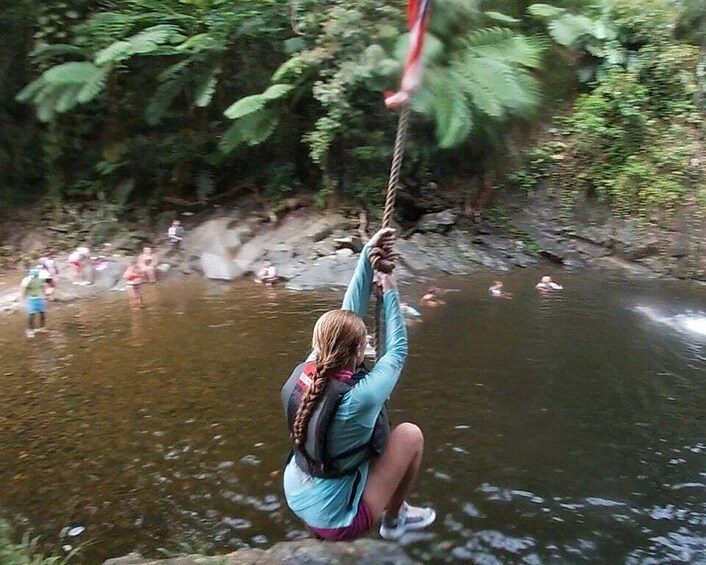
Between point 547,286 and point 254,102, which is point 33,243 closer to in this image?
point 254,102

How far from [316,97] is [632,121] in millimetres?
6873

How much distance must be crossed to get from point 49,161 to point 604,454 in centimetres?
1352

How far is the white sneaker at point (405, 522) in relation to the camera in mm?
3658

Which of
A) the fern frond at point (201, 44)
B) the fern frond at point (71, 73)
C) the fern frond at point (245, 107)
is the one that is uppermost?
the fern frond at point (201, 44)

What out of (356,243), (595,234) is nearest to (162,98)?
(356,243)

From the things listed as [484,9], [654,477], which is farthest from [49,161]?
[654,477]

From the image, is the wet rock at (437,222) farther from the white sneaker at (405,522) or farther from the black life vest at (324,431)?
the black life vest at (324,431)

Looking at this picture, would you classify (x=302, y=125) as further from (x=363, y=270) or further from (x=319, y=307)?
(x=363, y=270)

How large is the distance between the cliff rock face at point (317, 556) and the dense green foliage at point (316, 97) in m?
9.60

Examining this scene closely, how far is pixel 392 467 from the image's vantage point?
3.22 metres

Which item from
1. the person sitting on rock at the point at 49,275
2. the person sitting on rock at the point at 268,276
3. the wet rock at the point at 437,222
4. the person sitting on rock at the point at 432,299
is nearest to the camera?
the person sitting on rock at the point at 432,299

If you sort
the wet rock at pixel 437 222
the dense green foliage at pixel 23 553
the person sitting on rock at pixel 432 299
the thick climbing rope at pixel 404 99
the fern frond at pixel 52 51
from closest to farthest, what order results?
the thick climbing rope at pixel 404 99, the dense green foliage at pixel 23 553, the person sitting on rock at pixel 432 299, the fern frond at pixel 52 51, the wet rock at pixel 437 222

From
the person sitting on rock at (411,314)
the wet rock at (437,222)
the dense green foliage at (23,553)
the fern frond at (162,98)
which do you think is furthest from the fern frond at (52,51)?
the dense green foliage at (23,553)

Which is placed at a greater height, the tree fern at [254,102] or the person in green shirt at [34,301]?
the tree fern at [254,102]
